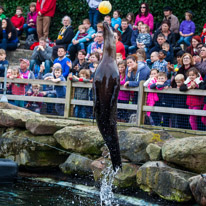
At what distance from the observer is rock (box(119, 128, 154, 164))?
813 cm

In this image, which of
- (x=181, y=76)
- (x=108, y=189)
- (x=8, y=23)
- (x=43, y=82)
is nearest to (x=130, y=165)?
(x=108, y=189)

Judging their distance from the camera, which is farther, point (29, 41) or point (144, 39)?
point (29, 41)

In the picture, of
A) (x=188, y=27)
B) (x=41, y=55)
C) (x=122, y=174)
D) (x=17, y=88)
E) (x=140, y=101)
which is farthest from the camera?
(x=41, y=55)

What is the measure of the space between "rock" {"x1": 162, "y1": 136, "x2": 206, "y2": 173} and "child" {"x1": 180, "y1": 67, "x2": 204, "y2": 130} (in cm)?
85

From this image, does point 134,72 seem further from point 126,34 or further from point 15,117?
point 126,34

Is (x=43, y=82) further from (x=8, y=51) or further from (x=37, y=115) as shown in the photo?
(x=8, y=51)

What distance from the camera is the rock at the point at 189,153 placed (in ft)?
24.4

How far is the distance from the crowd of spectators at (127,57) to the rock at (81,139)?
760 mm

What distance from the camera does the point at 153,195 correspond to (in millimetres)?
7656

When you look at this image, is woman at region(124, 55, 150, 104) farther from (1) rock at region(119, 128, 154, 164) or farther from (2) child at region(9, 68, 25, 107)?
(2) child at region(9, 68, 25, 107)

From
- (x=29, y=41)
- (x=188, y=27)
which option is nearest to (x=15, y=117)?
(x=188, y=27)

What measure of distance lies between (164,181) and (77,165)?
203 centimetres

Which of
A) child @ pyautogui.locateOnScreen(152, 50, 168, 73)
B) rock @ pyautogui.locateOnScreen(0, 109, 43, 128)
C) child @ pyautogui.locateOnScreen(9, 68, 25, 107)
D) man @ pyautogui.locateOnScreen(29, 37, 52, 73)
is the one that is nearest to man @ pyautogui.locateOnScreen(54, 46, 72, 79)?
child @ pyautogui.locateOnScreen(9, 68, 25, 107)

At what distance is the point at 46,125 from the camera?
9.39m
